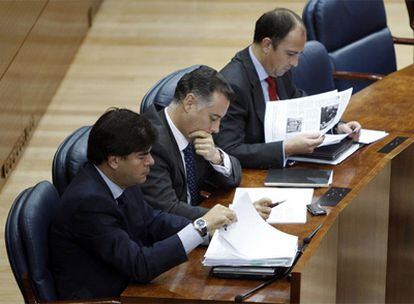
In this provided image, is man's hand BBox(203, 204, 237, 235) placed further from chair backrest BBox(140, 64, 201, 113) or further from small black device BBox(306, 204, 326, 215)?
chair backrest BBox(140, 64, 201, 113)

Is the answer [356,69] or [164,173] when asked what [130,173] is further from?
[356,69]

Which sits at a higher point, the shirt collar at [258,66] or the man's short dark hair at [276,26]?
the man's short dark hair at [276,26]

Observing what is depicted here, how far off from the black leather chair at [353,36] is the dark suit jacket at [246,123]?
133 cm

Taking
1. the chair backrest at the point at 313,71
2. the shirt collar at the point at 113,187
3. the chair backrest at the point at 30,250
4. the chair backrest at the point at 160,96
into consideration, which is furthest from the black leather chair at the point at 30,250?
the chair backrest at the point at 313,71

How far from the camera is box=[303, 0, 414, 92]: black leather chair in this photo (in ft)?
18.9

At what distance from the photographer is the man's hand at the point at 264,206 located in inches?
143

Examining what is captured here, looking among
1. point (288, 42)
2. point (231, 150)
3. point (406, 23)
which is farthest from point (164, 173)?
point (406, 23)

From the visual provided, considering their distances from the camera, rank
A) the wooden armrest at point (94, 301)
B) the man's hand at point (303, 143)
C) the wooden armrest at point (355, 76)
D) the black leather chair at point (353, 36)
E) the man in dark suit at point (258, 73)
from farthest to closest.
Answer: the black leather chair at point (353, 36)
the wooden armrest at point (355, 76)
the man in dark suit at point (258, 73)
the man's hand at point (303, 143)
the wooden armrest at point (94, 301)

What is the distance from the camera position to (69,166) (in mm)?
3748

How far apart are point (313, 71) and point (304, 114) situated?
3.39 ft

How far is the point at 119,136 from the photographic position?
3.36m

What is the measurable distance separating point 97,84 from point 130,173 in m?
3.84

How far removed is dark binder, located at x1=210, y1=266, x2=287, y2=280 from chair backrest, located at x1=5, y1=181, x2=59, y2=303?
53cm

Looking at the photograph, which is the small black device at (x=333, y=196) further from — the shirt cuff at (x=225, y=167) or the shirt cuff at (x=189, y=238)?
the shirt cuff at (x=189, y=238)
